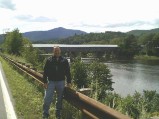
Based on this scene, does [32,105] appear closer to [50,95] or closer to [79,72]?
[50,95]

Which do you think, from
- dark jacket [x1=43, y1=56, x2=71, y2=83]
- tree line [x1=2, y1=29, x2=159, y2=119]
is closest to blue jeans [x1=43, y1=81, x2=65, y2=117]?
dark jacket [x1=43, y1=56, x2=71, y2=83]

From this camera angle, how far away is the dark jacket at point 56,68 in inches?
336

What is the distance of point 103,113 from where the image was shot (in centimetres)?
627

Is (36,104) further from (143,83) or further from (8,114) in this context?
(143,83)

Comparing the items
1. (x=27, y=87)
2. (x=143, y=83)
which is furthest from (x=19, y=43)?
(x=27, y=87)

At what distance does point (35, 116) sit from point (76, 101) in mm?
1538

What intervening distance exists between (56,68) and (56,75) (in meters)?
0.19

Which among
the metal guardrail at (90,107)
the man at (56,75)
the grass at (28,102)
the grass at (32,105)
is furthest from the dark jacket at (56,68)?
the grass at (28,102)

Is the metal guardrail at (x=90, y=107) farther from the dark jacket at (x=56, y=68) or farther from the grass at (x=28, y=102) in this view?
the grass at (x=28, y=102)

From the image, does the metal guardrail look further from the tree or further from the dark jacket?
the tree

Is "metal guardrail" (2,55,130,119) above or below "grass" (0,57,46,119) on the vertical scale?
above

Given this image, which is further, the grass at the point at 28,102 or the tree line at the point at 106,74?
the tree line at the point at 106,74

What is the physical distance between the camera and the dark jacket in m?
8.52

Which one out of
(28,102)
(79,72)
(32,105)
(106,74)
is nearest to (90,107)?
(32,105)
